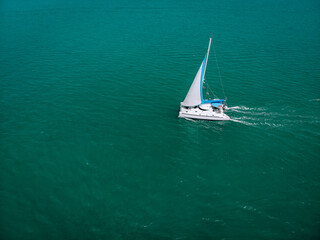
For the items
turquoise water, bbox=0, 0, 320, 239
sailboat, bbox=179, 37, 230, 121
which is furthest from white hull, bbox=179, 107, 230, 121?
turquoise water, bbox=0, 0, 320, 239

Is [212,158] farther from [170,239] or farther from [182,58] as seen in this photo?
[182,58]

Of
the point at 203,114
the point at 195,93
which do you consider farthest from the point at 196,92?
the point at 203,114

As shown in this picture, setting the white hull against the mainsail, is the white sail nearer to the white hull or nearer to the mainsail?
the mainsail

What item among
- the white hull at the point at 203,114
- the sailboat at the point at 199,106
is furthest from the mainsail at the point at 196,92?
the white hull at the point at 203,114

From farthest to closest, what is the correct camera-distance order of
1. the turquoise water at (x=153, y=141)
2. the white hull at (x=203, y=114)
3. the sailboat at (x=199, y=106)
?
the sailboat at (x=199, y=106) < the white hull at (x=203, y=114) < the turquoise water at (x=153, y=141)

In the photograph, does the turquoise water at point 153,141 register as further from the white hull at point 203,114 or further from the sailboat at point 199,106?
the sailboat at point 199,106

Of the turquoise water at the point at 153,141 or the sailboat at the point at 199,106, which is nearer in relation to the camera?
the turquoise water at the point at 153,141
